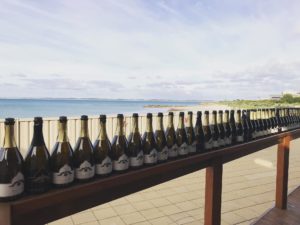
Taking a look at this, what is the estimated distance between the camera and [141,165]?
1.36m

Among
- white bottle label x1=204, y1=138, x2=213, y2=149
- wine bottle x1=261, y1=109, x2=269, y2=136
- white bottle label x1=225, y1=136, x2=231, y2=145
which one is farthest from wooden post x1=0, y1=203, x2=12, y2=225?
wine bottle x1=261, y1=109, x2=269, y2=136

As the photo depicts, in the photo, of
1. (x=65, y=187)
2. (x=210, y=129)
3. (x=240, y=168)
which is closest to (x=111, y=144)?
(x=65, y=187)

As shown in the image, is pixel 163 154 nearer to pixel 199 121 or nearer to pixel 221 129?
pixel 199 121

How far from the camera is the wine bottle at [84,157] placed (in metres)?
1.12

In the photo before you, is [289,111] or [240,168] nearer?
[289,111]

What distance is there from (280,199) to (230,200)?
0.72 metres

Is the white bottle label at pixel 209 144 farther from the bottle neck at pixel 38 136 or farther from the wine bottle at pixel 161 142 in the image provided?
the bottle neck at pixel 38 136

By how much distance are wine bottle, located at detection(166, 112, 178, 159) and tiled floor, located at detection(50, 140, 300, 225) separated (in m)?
1.76

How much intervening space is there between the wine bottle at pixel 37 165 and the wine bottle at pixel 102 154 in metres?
0.21

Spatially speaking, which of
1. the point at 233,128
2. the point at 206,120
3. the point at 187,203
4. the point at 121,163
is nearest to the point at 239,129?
the point at 233,128

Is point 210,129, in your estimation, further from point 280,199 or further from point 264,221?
point 280,199

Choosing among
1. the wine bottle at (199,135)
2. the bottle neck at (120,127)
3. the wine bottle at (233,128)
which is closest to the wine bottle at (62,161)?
the bottle neck at (120,127)

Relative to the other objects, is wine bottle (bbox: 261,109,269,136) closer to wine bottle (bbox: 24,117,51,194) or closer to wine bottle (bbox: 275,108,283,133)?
wine bottle (bbox: 275,108,283,133)

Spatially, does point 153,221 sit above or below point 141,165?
below
